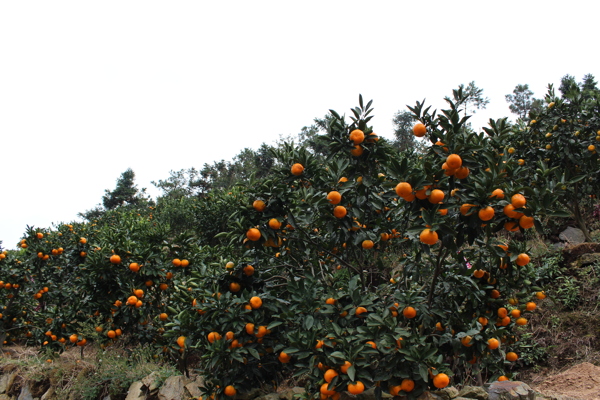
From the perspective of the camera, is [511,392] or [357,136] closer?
[357,136]

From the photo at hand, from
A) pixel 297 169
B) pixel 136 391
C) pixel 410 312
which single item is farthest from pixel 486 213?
pixel 136 391

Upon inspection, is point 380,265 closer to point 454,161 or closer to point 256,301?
point 256,301

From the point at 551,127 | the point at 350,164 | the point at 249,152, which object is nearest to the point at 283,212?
the point at 350,164

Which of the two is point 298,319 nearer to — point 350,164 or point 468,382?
point 350,164

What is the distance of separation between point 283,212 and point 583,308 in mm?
4155

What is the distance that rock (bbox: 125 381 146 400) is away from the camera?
3.48m

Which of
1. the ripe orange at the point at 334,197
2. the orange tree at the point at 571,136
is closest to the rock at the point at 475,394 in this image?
the ripe orange at the point at 334,197

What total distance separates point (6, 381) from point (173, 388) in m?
3.12

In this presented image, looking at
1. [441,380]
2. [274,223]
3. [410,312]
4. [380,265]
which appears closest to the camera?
[441,380]

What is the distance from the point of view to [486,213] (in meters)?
1.79

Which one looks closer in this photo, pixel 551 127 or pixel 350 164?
pixel 350 164

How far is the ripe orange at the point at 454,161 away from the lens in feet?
6.04

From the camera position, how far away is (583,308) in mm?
4375

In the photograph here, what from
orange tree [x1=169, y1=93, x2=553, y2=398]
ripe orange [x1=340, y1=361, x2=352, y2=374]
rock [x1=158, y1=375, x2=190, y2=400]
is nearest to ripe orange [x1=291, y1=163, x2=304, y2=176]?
orange tree [x1=169, y1=93, x2=553, y2=398]
